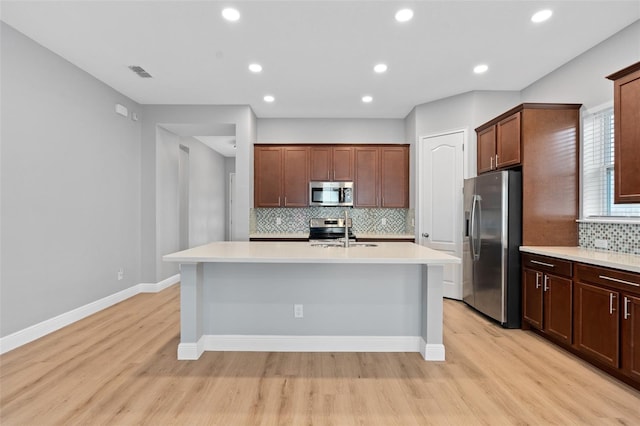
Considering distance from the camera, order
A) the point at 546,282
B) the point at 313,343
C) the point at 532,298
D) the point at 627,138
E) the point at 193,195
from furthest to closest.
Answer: the point at 193,195, the point at 532,298, the point at 546,282, the point at 313,343, the point at 627,138

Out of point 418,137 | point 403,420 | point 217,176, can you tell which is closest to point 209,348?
point 403,420

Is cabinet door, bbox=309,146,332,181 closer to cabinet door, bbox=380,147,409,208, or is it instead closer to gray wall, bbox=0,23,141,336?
cabinet door, bbox=380,147,409,208

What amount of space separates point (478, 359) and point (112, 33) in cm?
442

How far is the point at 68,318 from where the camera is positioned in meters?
3.63

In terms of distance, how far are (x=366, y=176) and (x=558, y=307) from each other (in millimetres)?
3247

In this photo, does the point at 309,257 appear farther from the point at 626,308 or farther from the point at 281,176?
the point at 281,176

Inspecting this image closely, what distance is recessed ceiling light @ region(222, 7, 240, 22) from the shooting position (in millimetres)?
2723

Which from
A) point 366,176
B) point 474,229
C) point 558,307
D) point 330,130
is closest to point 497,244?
point 474,229

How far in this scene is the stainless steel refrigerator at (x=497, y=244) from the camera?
3.54 meters

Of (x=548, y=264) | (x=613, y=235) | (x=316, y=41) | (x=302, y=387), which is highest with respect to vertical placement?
(x=316, y=41)

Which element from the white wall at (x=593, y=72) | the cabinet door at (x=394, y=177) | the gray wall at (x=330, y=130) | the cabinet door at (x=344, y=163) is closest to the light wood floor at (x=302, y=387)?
the white wall at (x=593, y=72)

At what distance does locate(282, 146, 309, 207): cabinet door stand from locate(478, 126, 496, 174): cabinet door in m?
2.63

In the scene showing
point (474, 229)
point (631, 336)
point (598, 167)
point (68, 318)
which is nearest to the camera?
point (631, 336)

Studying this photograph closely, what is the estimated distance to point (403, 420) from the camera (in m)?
1.99
